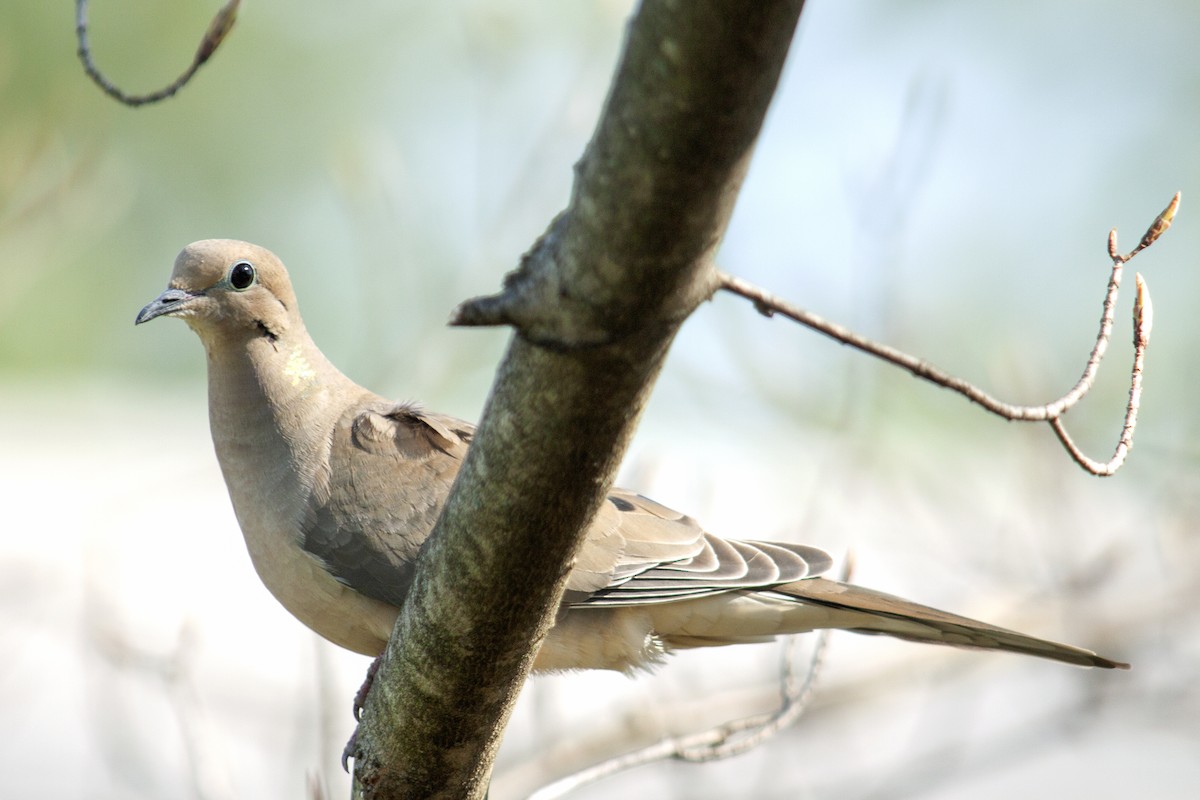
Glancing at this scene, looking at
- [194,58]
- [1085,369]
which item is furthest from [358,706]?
[1085,369]

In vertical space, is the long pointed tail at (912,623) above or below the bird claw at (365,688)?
above

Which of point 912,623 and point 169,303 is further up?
point 169,303

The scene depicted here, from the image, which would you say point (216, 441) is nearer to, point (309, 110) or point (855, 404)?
point (855, 404)

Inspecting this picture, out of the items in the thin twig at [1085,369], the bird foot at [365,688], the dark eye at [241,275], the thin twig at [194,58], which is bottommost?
the bird foot at [365,688]

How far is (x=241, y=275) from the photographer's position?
3.01m

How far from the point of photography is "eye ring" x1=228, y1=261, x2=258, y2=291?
2990 millimetres

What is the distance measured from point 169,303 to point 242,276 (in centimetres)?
19

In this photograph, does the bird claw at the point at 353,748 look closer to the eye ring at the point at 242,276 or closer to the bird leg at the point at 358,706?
the bird leg at the point at 358,706

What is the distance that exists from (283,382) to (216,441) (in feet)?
0.74

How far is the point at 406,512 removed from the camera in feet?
9.59

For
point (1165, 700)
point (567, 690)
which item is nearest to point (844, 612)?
point (1165, 700)

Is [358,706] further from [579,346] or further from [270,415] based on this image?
[579,346]

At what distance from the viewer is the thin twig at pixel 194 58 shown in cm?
180

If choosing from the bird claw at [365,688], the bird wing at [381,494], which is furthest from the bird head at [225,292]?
the bird claw at [365,688]
